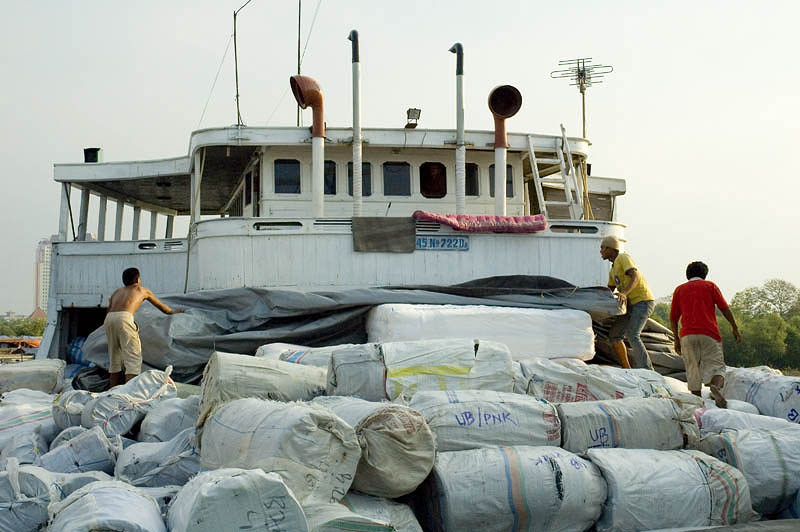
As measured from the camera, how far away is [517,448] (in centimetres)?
388

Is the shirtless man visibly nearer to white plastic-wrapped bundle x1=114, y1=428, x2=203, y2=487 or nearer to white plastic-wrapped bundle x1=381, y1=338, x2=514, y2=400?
white plastic-wrapped bundle x1=114, y1=428, x2=203, y2=487

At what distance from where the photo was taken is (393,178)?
11086mm

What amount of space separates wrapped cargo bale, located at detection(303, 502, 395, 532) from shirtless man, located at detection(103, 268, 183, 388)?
15.5 feet

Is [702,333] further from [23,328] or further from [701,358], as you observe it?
[23,328]

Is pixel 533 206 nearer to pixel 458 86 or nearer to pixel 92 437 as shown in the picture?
pixel 458 86

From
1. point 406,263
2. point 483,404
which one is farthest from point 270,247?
point 483,404

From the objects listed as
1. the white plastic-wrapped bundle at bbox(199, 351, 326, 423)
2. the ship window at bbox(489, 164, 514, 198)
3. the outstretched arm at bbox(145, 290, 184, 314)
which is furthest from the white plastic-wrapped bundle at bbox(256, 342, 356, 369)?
the ship window at bbox(489, 164, 514, 198)

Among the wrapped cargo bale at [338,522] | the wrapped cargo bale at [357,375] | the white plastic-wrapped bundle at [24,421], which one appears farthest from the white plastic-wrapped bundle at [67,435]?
the wrapped cargo bale at [338,522]

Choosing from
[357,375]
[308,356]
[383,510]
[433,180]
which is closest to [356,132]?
[433,180]

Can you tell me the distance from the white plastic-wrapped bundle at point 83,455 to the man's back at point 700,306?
4592 millimetres

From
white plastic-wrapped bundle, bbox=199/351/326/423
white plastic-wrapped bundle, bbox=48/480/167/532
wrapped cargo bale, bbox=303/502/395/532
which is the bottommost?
wrapped cargo bale, bbox=303/502/395/532

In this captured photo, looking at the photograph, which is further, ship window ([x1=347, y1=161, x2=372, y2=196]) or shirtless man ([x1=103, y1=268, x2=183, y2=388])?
ship window ([x1=347, y1=161, x2=372, y2=196])

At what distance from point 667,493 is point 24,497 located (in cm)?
295

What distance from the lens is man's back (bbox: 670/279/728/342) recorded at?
6.46 metres
